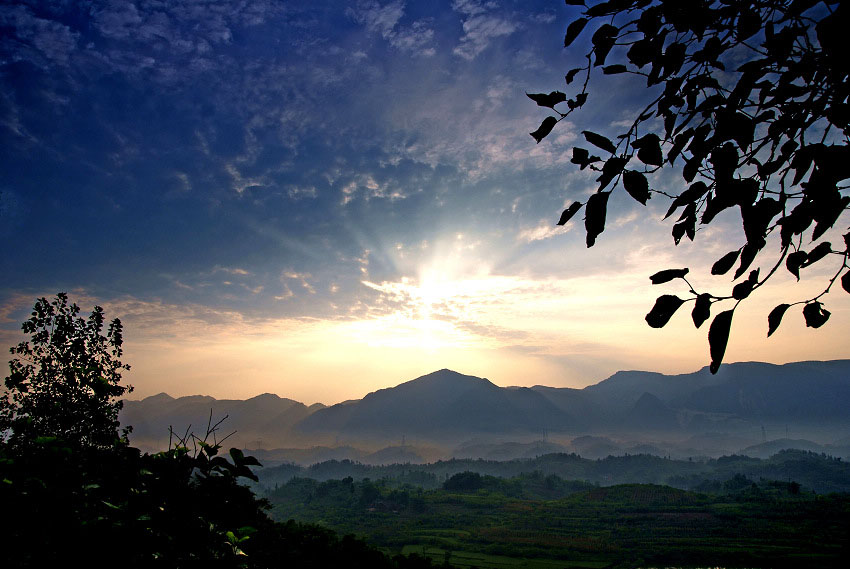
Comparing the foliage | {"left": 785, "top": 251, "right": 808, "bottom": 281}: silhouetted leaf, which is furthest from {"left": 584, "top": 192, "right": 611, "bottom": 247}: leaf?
the foliage

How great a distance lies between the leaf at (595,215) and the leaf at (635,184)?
0.11 metres

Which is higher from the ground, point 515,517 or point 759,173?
point 759,173

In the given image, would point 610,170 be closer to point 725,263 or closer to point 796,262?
point 725,263

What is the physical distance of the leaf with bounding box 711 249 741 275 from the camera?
2.08m

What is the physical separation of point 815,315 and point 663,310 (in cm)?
88

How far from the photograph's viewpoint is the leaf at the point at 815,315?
2.10 meters

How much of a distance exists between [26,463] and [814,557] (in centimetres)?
10984

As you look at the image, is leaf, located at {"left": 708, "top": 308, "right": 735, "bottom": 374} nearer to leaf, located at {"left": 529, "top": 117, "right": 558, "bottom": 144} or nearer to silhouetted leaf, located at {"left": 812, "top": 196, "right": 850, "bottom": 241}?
silhouetted leaf, located at {"left": 812, "top": 196, "right": 850, "bottom": 241}

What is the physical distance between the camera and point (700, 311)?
72.8 inches

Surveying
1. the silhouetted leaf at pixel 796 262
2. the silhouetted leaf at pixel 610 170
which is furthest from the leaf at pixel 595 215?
the silhouetted leaf at pixel 796 262

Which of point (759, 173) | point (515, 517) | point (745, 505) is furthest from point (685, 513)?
point (759, 173)

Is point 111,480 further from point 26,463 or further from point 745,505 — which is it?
point 745,505

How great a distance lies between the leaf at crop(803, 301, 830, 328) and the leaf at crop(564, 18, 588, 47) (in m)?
1.77

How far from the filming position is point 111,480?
109 inches
